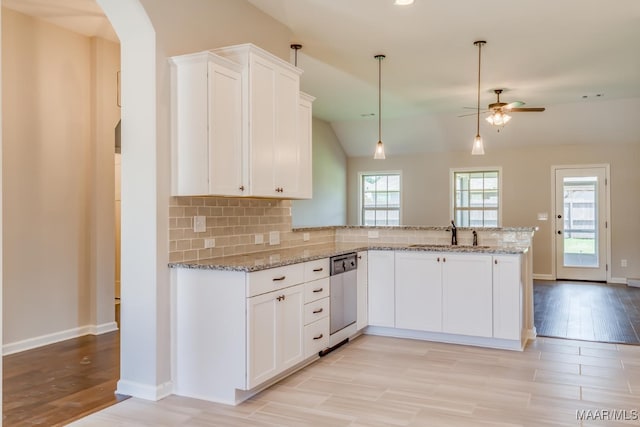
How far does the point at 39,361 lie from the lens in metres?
3.85

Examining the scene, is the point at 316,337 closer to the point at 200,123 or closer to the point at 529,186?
the point at 200,123

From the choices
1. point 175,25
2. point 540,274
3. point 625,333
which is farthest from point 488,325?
point 540,274

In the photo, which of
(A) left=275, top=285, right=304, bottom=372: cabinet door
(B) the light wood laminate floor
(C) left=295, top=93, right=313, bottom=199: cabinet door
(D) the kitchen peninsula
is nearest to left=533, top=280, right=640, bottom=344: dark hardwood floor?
(B) the light wood laminate floor

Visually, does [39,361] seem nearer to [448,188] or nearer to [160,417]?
[160,417]

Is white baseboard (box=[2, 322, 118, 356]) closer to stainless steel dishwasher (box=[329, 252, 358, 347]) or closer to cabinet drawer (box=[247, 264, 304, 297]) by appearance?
stainless steel dishwasher (box=[329, 252, 358, 347])

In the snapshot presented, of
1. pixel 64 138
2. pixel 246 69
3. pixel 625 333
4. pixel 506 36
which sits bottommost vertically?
pixel 625 333

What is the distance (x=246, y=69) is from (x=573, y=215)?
732cm

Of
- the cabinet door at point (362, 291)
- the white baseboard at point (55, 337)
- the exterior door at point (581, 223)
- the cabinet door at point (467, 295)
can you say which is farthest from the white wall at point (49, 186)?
the exterior door at point (581, 223)

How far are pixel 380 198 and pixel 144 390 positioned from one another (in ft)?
25.0

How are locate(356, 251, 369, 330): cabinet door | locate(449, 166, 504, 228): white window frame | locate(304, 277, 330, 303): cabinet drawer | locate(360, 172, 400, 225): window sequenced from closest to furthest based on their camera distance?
locate(304, 277, 330, 303): cabinet drawer → locate(356, 251, 369, 330): cabinet door → locate(449, 166, 504, 228): white window frame → locate(360, 172, 400, 225): window

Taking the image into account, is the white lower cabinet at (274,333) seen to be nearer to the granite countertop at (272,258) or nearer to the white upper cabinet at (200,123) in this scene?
the granite countertop at (272,258)

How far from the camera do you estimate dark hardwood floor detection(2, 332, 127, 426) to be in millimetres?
2877

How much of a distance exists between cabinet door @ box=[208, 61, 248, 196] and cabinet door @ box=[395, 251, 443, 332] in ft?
6.13

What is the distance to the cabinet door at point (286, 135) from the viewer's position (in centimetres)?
368
